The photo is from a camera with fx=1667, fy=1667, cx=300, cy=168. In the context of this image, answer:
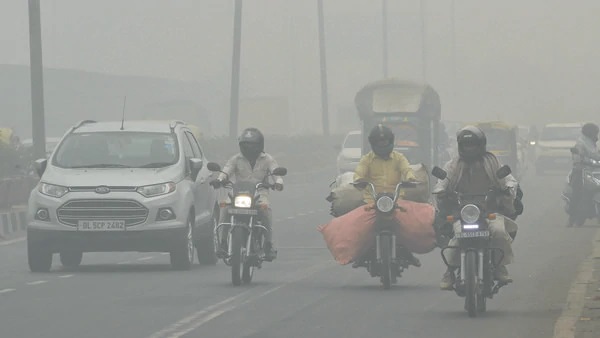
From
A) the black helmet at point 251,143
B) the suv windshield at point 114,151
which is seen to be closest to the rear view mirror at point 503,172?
the black helmet at point 251,143

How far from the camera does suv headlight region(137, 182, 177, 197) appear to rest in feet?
63.7

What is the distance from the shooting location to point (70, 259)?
2081cm

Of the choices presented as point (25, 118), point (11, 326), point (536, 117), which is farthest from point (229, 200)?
point (536, 117)

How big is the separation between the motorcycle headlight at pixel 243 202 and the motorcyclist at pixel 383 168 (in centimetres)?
111

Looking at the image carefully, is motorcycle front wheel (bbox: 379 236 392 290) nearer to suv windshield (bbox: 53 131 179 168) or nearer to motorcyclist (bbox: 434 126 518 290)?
motorcyclist (bbox: 434 126 518 290)

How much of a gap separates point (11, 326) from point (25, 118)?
7492 centimetres

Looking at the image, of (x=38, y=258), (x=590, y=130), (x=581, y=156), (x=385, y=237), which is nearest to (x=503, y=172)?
(x=385, y=237)

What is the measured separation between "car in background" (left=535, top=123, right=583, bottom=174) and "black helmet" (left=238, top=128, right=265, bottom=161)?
40.5 m

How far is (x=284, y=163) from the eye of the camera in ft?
192

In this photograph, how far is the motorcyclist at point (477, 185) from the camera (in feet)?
46.1

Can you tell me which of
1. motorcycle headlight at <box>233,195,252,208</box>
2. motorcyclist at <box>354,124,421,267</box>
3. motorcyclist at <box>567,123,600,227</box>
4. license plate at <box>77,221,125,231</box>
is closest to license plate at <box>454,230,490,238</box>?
motorcyclist at <box>354,124,421,267</box>

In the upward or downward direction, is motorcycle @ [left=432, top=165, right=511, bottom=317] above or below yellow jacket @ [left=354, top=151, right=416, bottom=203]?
below

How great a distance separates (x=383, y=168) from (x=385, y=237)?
925 mm

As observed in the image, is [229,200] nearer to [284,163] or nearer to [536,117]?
[284,163]
